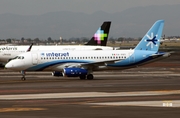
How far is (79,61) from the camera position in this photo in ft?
180

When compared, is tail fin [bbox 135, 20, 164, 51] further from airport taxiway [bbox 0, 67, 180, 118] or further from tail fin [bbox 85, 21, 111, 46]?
tail fin [bbox 85, 21, 111, 46]

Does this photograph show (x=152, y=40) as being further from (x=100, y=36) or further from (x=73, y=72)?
(x=100, y=36)

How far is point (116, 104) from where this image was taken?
28750 mm

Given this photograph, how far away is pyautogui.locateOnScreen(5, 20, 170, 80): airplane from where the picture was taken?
5342 cm

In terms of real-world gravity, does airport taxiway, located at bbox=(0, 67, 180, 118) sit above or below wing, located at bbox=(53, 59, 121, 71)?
below

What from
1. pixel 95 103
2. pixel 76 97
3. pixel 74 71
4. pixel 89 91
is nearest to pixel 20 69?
pixel 74 71

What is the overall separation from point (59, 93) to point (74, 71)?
15.3 m

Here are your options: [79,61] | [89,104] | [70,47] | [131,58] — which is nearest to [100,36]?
[70,47]

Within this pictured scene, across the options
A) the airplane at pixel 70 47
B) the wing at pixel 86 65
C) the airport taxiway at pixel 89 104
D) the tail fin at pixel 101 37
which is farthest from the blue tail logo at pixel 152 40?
the tail fin at pixel 101 37

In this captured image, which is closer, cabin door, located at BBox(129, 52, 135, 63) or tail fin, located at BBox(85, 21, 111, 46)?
cabin door, located at BBox(129, 52, 135, 63)

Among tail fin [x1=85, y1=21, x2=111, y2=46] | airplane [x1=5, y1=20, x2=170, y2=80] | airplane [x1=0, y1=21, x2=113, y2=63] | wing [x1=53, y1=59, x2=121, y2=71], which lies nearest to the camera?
airplane [x1=5, y1=20, x2=170, y2=80]

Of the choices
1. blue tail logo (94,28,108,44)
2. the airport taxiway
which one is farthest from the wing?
blue tail logo (94,28,108,44)

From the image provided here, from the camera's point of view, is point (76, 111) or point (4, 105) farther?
point (4, 105)

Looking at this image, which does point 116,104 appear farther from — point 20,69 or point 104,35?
point 104,35
